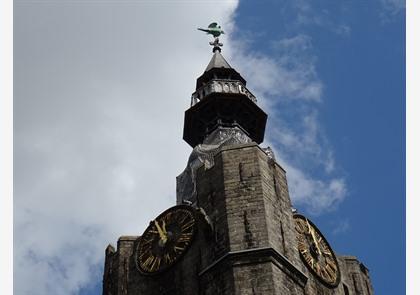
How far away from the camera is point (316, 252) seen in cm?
3131

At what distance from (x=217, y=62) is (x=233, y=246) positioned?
1722 centimetres

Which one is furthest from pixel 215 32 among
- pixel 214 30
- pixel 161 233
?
pixel 161 233

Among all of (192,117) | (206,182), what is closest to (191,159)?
(192,117)

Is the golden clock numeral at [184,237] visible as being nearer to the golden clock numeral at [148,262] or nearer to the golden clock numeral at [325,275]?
the golden clock numeral at [148,262]

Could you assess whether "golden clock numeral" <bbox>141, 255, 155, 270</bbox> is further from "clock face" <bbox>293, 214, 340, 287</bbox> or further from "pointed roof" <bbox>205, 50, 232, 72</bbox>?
"pointed roof" <bbox>205, 50, 232, 72</bbox>

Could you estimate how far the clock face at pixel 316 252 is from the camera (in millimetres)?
30312

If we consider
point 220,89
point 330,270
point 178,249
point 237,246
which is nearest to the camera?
point 237,246

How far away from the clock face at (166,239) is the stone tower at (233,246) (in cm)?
4

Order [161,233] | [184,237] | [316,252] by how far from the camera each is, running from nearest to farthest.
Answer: [184,237] < [161,233] < [316,252]

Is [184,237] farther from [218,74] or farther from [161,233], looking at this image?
[218,74]

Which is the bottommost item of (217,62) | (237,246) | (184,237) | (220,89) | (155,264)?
(237,246)

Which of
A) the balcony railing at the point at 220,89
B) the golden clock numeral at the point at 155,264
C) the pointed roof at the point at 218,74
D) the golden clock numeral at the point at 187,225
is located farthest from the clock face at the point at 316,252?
the pointed roof at the point at 218,74

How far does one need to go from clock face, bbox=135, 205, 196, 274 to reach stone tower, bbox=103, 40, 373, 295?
0.04 meters

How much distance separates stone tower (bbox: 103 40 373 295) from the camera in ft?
87.5
